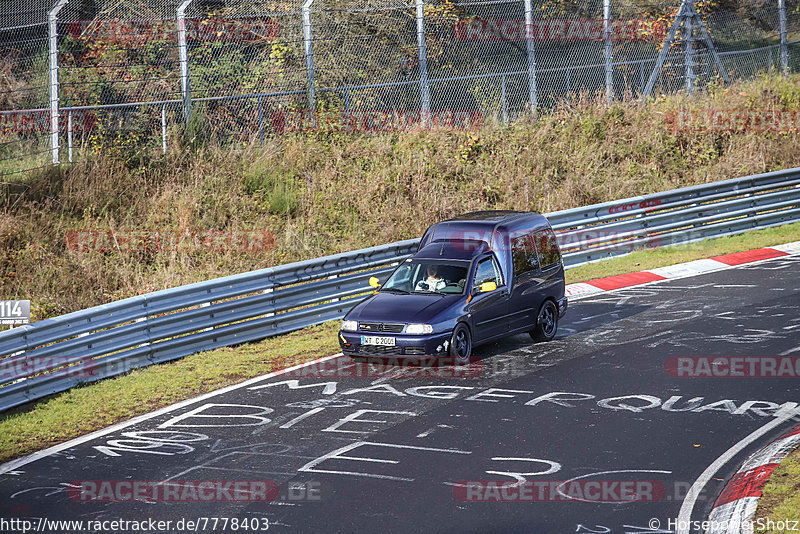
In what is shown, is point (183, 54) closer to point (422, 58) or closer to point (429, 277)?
point (422, 58)

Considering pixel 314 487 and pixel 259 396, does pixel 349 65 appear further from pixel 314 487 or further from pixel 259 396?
pixel 314 487

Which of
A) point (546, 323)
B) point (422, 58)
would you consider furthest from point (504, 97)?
point (546, 323)

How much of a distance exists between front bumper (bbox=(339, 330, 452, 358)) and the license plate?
4 cm

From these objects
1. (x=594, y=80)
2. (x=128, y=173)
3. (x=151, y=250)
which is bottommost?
(x=151, y=250)

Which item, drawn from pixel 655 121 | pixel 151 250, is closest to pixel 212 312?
pixel 151 250

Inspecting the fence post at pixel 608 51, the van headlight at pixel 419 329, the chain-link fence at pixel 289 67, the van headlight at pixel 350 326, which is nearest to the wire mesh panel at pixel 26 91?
the chain-link fence at pixel 289 67

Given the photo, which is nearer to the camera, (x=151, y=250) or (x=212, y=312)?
(x=212, y=312)

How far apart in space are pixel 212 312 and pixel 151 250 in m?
4.81

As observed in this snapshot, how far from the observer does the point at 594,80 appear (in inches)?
1003

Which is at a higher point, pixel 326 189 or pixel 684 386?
pixel 326 189

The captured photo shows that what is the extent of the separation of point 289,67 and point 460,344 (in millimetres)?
10719

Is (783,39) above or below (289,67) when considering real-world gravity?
above

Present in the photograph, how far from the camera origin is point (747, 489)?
7941 millimetres

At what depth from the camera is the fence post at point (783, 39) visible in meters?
27.0
